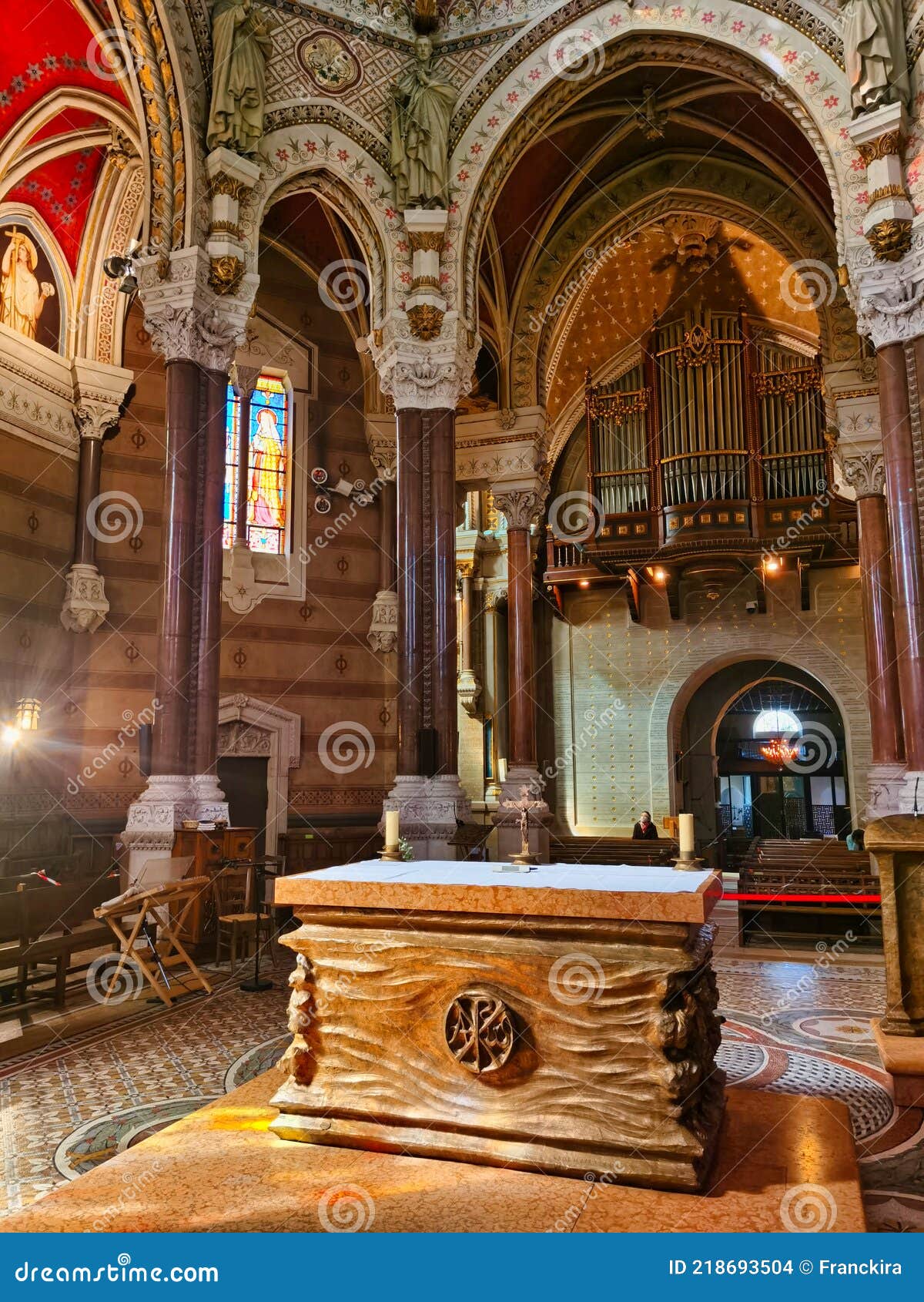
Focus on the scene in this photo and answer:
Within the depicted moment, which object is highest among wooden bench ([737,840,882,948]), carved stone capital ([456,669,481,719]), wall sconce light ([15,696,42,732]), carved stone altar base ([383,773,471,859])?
carved stone capital ([456,669,481,719])

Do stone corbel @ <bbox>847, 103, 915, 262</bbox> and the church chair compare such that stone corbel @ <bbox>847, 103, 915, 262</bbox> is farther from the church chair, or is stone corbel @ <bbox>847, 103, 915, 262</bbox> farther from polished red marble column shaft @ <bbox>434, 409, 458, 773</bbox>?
the church chair

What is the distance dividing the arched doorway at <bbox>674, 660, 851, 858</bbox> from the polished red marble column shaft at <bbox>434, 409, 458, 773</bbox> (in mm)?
9854

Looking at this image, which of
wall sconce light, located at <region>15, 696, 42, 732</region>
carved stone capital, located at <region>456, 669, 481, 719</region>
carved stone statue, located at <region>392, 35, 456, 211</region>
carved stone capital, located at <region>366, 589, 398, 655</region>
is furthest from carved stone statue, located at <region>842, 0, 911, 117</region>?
carved stone capital, located at <region>456, 669, 481, 719</region>

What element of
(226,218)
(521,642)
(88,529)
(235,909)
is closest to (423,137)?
(226,218)

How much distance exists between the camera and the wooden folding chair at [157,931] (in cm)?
627

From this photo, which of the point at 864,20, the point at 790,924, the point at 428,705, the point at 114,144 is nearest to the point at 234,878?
the point at 428,705

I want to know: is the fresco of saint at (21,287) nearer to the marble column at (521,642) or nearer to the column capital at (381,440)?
the column capital at (381,440)

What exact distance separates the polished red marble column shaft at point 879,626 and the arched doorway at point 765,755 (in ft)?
20.8

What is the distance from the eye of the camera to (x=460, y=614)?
1812 cm

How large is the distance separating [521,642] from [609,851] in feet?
11.4

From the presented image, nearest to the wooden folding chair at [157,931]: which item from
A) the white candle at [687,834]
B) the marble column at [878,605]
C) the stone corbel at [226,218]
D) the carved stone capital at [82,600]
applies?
the white candle at [687,834]

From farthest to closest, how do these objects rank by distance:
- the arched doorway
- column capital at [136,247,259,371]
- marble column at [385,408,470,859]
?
1. the arched doorway
2. marble column at [385,408,470,859]
3. column capital at [136,247,259,371]

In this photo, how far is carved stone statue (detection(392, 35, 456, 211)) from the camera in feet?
33.3

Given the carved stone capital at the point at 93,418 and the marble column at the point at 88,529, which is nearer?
the marble column at the point at 88,529
